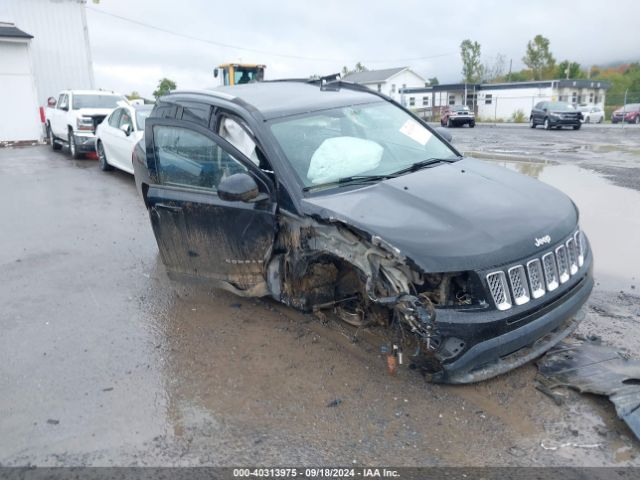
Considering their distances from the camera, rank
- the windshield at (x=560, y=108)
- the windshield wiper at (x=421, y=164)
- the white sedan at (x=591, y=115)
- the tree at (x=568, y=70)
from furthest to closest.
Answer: the tree at (x=568, y=70) → the white sedan at (x=591, y=115) → the windshield at (x=560, y=108) → the windshield wiper at (x=421, y=164)

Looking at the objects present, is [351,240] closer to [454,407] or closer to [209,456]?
[454,407]

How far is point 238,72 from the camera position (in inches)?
926

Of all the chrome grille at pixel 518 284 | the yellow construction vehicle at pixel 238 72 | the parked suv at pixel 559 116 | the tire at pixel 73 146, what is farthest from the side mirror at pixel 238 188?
the parked suv at pixel 559 116

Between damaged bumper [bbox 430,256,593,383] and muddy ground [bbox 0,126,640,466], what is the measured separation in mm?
241

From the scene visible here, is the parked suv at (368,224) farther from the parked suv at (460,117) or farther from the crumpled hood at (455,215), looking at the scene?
the parked suv at (460,117)

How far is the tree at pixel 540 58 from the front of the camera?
63.9 meters

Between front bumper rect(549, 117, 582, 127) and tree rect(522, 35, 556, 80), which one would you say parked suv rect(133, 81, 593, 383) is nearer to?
front bumper rect(549, 117, 582, 127)

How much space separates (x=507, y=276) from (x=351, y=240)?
38.4 inches

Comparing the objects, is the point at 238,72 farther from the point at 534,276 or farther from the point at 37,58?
→ the point at 534,276

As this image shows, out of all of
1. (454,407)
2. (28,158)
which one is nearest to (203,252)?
(454,407)

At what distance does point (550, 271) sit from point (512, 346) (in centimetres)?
57

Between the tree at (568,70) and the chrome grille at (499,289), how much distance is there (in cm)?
6829

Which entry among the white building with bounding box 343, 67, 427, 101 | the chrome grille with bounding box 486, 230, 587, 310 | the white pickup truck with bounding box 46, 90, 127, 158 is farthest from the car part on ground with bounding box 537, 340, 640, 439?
the white building with bounding box 343, 67, 427, 101

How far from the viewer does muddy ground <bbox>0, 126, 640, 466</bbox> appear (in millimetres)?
2951
